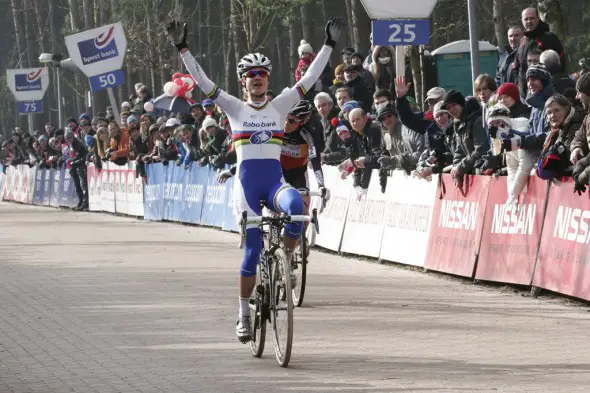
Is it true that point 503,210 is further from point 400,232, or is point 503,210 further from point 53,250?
point 53,250

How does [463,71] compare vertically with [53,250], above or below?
above

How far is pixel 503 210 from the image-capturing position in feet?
51.1

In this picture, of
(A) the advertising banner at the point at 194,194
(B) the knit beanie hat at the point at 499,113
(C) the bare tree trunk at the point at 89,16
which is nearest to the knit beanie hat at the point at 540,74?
(B) the knit beanie hat at the point at 499,113

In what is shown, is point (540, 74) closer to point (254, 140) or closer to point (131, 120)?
point (254, 140)

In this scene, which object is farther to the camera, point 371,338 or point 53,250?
point 53,250

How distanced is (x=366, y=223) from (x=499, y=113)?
16.4ft

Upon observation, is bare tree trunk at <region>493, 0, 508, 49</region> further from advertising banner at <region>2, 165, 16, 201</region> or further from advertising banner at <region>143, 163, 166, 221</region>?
advertising banner at <region>2, 165, 16, 201</region>

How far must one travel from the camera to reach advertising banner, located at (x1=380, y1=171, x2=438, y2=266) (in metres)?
17.7

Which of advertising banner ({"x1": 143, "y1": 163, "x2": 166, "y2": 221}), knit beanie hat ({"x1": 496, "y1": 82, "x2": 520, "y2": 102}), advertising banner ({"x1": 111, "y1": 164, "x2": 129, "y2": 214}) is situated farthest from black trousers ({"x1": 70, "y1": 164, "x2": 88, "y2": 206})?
knit beanie hat ({"x1": 496, "y1": 82, "x2": 520, "y2": 102})

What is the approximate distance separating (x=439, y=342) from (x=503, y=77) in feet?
25.7

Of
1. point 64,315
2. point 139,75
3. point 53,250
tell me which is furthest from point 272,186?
point 139,75

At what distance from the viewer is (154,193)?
32.1m

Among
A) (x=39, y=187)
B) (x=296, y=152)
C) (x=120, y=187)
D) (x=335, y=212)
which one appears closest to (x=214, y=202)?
(x=335, y=212)

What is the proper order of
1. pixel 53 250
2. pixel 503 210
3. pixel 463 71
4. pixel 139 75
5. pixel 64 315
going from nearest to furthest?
pixel 64 315, pixel 503 210, pixel 53 250, pixel 463 71, pixel 139 75
